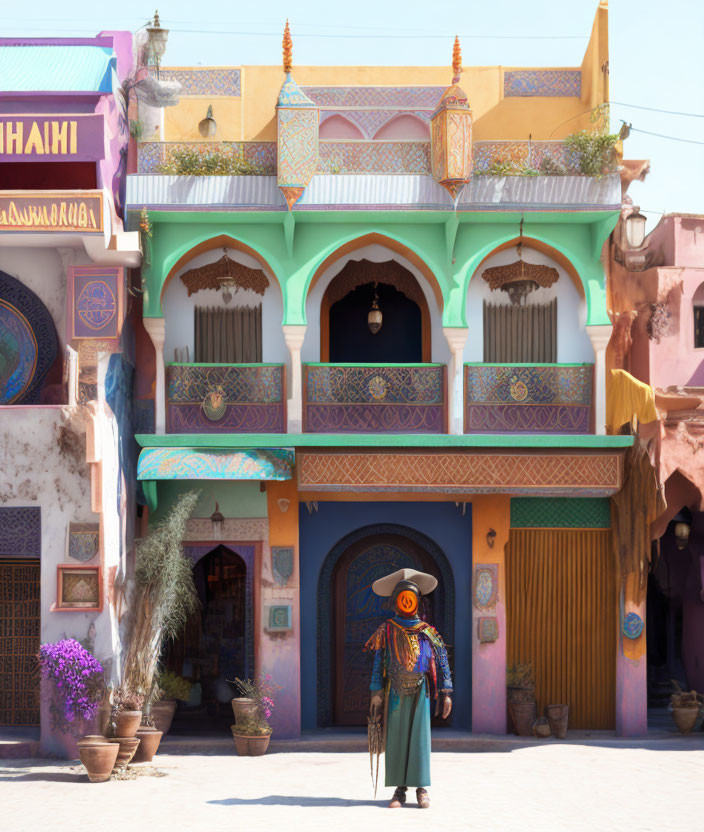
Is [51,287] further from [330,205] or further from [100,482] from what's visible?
[330,205]

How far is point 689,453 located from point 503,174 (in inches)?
157

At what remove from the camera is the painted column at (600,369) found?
1410cm

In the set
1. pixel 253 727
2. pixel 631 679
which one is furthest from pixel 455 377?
pixel 253 727

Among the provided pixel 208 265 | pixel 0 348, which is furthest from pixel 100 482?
pixel 208 265

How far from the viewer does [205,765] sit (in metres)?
12.4

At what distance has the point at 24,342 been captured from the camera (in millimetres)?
13398

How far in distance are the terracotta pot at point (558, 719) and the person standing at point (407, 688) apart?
4.69 m

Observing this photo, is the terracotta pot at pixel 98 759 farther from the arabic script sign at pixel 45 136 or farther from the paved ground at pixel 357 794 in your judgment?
the arabic script sign at pixel 45 136

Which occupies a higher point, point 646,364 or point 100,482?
point 646,364

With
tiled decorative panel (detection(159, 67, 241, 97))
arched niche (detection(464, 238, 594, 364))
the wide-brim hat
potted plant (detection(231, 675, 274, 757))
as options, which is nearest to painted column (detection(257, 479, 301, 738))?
potted plant (detection(231, 675, 274, 757))

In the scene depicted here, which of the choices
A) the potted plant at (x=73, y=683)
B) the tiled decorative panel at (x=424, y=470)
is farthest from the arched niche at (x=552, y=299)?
the potted plant at (x=73, y=683)

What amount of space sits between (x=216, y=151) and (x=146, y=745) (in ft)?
22.6

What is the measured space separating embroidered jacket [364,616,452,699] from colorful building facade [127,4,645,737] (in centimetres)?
375

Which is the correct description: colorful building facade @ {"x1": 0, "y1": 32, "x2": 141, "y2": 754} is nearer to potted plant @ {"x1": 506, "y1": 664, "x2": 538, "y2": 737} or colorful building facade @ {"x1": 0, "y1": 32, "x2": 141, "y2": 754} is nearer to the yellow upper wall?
the yellow upper wall
